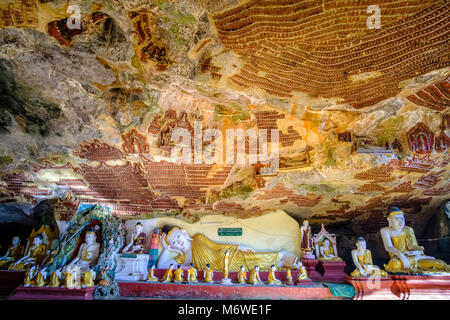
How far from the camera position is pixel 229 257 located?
6.40 m

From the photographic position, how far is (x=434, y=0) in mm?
2242

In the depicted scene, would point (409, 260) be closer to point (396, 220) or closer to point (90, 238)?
point (396, 220)

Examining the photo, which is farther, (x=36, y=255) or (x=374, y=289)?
(x=36, y=255)

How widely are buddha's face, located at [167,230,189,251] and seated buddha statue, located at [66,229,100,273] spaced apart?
165 cm

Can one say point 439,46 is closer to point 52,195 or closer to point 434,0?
point 434,0

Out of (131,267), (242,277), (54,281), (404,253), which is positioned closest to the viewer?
(54,281)

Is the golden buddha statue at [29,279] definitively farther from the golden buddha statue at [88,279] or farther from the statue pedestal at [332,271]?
the statue pedestal at [332,271]

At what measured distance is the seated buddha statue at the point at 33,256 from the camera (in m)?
6.16

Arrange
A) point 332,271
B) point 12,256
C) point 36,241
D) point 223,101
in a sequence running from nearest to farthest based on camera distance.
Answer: point 223,101, point 332,271, point 36,241, point 12,256

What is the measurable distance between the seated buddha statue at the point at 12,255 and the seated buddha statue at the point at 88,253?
215cm

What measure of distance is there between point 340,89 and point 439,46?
1041 millimetres

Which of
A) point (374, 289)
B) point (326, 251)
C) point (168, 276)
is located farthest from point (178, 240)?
point (374, 289)

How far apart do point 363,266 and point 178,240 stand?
407 cm

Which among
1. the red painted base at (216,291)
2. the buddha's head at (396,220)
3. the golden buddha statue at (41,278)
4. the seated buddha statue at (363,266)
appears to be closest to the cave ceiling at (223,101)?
the buddha's head at (396,220)
